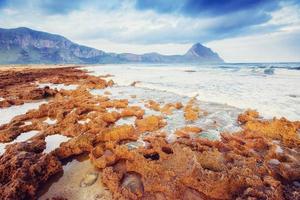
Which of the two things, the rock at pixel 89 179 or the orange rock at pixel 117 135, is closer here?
the rock at pixel 89 179

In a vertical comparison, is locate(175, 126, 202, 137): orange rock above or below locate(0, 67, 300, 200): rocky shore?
below

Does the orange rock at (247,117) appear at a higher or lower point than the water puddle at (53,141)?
higher

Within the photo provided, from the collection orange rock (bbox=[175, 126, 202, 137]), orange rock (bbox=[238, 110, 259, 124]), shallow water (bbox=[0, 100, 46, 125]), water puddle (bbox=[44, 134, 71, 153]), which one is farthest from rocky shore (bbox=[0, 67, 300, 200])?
shallow water (bbox=[0, 100, 46, 125])

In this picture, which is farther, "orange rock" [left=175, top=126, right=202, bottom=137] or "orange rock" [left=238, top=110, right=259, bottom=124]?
"orange rock" [left=238, top=110, right=259, bottom=124]

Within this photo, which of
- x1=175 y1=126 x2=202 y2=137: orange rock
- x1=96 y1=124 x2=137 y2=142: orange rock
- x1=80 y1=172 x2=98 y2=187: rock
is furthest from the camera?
x1=175 y1=126 x2=202 y2=137: orange rock

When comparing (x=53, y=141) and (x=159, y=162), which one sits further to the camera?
(x=53, y=141)

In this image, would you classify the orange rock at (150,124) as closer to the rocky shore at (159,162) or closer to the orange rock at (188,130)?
the rocky shore at (159,162)

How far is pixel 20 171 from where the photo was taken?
2.71m

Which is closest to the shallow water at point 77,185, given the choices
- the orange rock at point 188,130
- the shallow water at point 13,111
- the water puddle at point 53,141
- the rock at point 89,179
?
the rock at point 89,179

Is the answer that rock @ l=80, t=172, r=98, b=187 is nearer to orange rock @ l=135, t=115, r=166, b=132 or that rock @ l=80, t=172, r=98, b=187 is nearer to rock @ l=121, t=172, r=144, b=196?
rock @ l=121, t=172, r=144, b=196

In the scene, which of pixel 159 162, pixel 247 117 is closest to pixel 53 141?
pixel 159 162

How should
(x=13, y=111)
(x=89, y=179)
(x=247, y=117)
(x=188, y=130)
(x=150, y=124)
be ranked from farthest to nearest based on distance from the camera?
(x=13, y=111) → (x=247, y=117) → (x=150, y=124) → (x=188, y=130) → (x=89, y=179)

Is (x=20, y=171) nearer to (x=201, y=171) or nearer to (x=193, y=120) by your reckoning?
(x=201, y=171)

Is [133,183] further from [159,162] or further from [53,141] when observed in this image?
[53,141]
